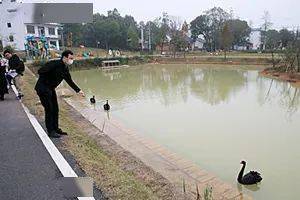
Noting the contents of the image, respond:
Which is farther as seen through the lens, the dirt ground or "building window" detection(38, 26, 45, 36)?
"building window" detection(38, 26, 45, 36)

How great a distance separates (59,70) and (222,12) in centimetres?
4581

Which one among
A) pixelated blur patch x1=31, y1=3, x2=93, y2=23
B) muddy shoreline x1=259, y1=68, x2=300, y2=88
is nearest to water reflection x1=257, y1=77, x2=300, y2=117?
muddy shoreline x1=259, y1=68, x2=300, y2=88

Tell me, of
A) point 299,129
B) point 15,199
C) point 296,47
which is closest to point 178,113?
point 299,129

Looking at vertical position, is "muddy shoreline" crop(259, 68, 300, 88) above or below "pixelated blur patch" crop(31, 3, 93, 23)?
below

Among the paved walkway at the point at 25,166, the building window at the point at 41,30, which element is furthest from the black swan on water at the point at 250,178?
the building window at the point at 41,30

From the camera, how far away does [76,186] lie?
125 inches

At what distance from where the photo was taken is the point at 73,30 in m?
44.0

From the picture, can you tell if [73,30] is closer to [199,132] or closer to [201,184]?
[199,132]

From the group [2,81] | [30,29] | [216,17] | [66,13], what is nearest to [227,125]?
[2,81]

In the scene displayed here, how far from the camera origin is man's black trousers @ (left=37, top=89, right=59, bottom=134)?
439 centimetres

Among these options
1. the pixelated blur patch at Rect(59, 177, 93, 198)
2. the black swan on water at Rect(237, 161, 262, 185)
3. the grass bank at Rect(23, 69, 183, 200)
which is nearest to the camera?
the pixelated blur patch at Rect(59, 177, 93, 198)

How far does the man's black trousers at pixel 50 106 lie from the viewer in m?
4.39

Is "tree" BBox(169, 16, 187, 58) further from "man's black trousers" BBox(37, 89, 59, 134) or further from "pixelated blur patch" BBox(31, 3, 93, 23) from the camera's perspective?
"man's black trousers" BBox(37, 89, 59, 134)

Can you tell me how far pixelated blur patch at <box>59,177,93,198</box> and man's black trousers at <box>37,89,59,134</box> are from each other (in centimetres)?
147
